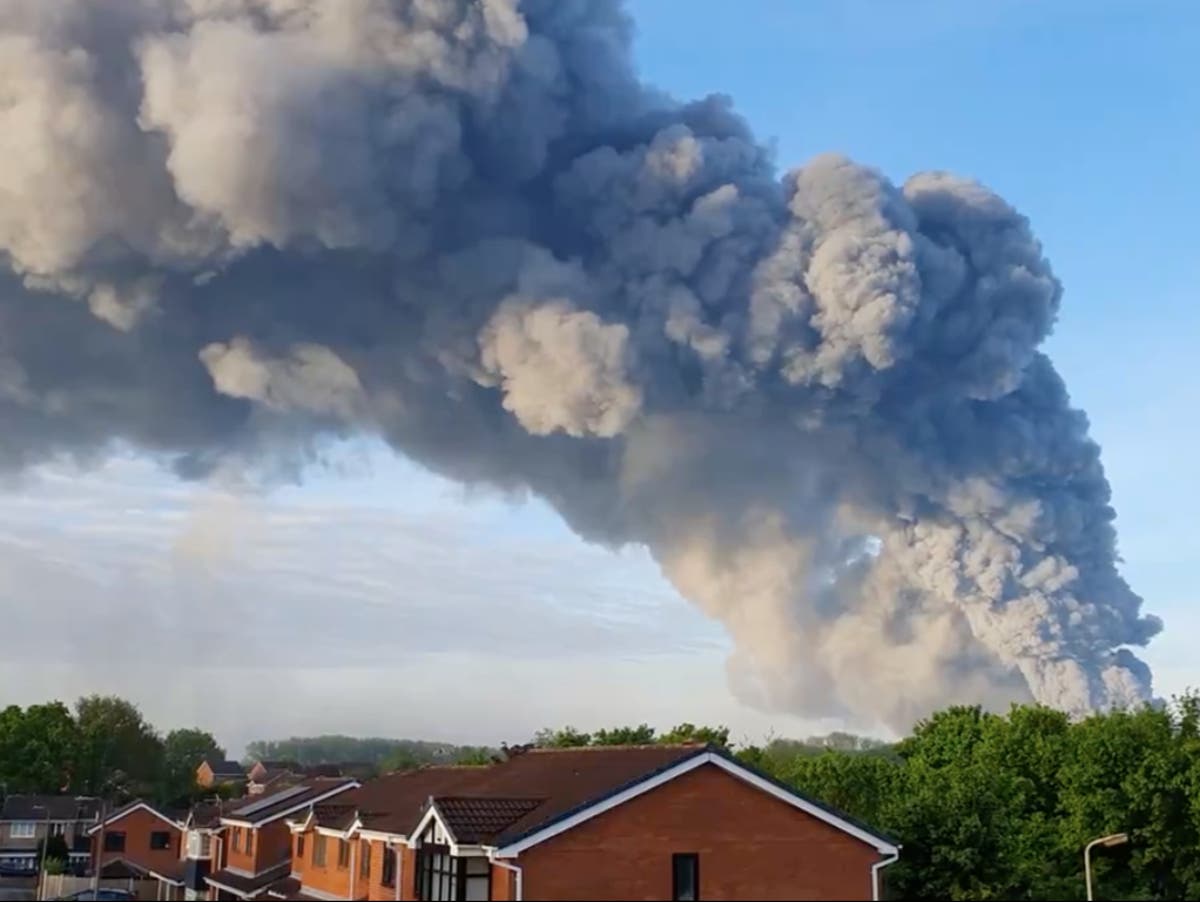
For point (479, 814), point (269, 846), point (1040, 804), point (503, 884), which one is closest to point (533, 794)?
point (479, 814)

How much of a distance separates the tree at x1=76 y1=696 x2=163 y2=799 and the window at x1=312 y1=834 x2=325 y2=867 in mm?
67973

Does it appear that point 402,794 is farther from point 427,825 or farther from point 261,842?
point 427,825

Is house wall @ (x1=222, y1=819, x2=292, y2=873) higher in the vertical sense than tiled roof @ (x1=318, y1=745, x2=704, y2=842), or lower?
lower

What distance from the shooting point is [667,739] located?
5750cm

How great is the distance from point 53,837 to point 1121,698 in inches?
2106

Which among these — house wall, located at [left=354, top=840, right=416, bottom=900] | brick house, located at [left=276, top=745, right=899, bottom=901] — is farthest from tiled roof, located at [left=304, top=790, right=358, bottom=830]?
brick house, located at [left=276, top=745, right=899, bottom=901]

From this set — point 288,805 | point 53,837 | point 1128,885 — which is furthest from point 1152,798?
point 53,837

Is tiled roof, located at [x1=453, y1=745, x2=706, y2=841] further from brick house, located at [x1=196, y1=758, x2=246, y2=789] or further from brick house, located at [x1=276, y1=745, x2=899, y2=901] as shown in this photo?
brick house, located at [x1=196, y1=758, x2=246, y2=789]

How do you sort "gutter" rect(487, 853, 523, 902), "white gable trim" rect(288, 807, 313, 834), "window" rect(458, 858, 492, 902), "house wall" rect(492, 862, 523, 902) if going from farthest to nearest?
"white gable trim" rect(288, 807, 313, 834)
"window" rect(458, 858, 492, 902)
"house wall" rect(492, 862, 523, 902)
"gutter" rect(487, 853, 523, 902)

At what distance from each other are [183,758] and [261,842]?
8900 centimetres

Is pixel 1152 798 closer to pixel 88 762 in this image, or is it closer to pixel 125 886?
pixel 125 886

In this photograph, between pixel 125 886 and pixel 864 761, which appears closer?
pixel 864 761

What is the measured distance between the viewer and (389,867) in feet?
78.8

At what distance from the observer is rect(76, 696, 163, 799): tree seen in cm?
9231
